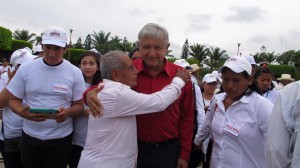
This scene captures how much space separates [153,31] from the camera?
2.58 metres

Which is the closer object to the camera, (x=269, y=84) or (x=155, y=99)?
(x=155, y=99)

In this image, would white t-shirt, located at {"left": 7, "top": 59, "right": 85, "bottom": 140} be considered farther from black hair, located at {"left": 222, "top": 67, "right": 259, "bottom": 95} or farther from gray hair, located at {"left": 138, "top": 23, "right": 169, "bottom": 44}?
black hair, located at {"left": 222, "top": 67, "right": 259, "bottom": 95}

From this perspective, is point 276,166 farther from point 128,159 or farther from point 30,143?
point 30,143

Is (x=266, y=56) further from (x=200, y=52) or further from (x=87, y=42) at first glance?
(x=87, y=42)

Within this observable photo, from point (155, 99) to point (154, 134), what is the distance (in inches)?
16.4

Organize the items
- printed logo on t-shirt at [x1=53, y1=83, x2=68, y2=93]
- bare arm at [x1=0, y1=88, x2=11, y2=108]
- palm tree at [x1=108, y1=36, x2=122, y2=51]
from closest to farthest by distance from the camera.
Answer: printed logo on t-shirt at [x1=53, y1=83, x2=68, y2=93], bare arm at [x1=0, y1=88, x2=11, y2=108], palm tree at [x1=108, y1=36, x2=122, y2=51]

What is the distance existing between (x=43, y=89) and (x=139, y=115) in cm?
103

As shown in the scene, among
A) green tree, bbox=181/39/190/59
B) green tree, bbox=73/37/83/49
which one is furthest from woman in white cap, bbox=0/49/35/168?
green tree, bbox=181/39/190/59

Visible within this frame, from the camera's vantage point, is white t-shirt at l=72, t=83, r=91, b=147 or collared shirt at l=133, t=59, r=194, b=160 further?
white t-shirt at l=72, t=83, r=91, b=147

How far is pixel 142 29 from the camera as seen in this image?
8.66 feet

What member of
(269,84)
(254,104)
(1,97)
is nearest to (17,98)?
(1,97)

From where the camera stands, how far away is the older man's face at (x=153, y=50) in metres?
2.59

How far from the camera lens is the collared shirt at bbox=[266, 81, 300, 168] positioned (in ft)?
5.88

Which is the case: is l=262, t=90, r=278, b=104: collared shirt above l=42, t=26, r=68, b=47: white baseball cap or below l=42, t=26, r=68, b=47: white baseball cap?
below
